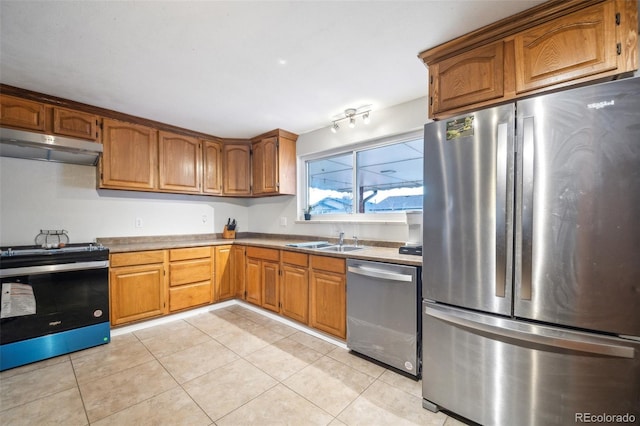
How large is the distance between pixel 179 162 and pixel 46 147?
4.00 feet

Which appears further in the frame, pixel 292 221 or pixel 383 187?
pixel 292 221

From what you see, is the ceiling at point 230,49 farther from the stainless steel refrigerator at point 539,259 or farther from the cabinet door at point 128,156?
the stainless steel refrigerator at point 539,259

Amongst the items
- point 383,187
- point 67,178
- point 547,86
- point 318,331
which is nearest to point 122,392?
point 318,331

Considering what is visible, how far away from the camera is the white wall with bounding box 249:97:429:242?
8.52 ft

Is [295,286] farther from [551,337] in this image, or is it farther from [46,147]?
[46,147]

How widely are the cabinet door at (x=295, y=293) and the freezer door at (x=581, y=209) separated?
1.82 metres

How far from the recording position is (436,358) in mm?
1610

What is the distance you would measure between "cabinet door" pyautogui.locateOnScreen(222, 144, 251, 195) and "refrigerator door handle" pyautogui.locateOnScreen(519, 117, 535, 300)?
3.31 meters

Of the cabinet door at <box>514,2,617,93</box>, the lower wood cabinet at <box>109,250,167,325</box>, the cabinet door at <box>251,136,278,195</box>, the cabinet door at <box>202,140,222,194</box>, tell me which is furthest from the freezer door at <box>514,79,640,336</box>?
the cabinet door at <box>202,140,222,194</box>

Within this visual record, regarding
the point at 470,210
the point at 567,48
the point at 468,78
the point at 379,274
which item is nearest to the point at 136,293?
the point at 379,274

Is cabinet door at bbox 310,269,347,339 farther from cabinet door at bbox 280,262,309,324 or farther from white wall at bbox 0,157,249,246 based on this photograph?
white wall at bbox 0,157,249,246

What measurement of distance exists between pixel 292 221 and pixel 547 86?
9.67 feet

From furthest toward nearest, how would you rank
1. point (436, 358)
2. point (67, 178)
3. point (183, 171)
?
point (183, 171), point (67, 178), point (436, 358)

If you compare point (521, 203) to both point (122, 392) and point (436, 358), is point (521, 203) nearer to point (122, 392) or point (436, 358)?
point (436, 358)
